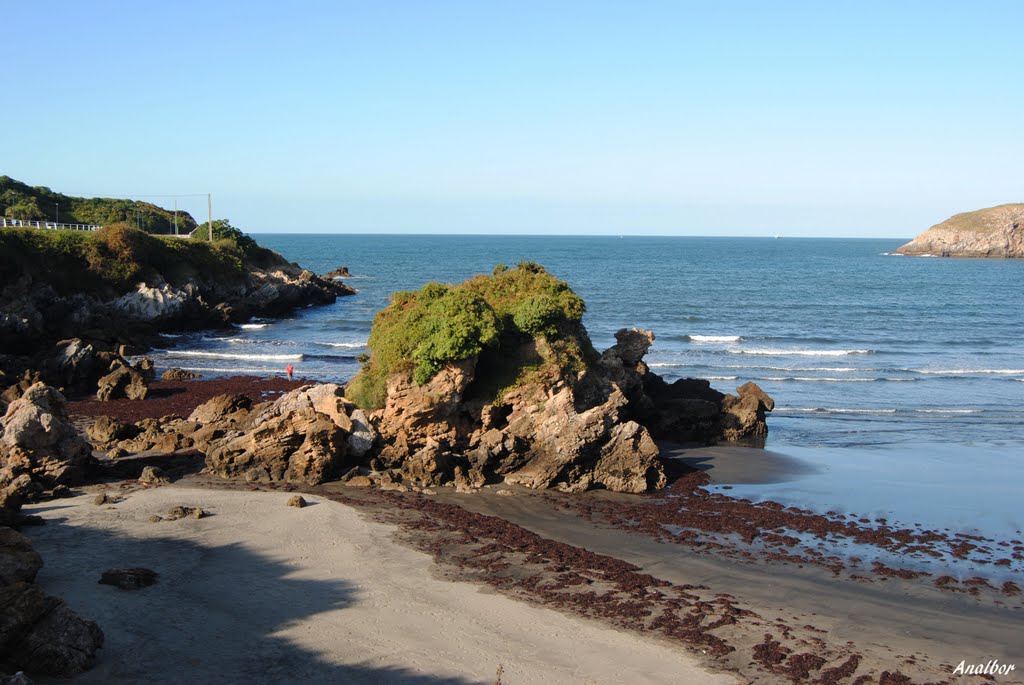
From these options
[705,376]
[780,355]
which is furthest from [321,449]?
[780,355]

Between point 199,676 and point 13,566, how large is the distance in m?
3.18

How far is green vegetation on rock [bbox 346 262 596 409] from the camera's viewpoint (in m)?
23.1

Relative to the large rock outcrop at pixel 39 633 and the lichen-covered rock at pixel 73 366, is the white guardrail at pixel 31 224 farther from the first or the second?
the large rock outcrop at pixel 39 633

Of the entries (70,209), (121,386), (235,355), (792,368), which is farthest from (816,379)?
(70,209)

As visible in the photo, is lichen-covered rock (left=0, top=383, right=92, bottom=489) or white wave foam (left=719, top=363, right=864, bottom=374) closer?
lichen-covered rock (left=0, top=383, right=92, bottom=489)

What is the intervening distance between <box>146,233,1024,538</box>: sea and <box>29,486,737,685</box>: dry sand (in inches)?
406

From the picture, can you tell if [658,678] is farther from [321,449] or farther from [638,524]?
[321,449]

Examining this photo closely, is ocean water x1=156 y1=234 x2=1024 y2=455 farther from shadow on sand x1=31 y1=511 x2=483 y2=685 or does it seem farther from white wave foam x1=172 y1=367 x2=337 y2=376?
shadow on sand x1=31 y1=511 x2=483 y2=685

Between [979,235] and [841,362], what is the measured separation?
14368 centimetres

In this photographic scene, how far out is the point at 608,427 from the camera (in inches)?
911

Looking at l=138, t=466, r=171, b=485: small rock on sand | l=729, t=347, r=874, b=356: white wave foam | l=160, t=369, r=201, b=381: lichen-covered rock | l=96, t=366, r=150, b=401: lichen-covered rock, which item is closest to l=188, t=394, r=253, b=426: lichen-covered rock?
l=138, t=466, r=171, b=485: small rock on sand

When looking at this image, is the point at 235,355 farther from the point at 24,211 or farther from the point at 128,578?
the point at 24,211

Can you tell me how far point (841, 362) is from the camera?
4597cm

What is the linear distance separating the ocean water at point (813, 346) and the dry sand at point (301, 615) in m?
16.3
